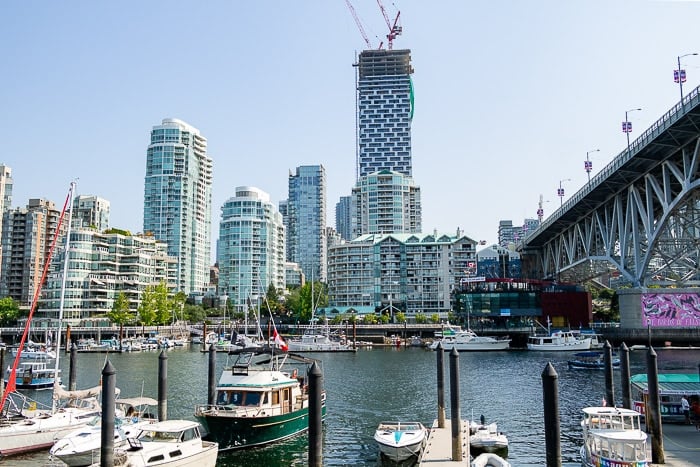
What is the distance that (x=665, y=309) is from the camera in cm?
9669

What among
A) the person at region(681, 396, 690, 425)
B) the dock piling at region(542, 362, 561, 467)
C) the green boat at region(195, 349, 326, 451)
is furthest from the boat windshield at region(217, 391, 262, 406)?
the person at region(681, 396, 690, 425)

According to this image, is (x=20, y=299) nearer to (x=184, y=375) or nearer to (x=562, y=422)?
(x=184, y=375)

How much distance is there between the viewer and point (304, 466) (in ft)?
96.2

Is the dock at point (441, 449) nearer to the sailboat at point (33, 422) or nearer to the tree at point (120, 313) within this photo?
the sailboat at point (33, 422)

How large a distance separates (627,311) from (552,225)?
36654mm

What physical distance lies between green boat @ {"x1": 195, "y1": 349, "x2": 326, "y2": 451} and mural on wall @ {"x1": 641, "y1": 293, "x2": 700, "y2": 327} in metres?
78.0

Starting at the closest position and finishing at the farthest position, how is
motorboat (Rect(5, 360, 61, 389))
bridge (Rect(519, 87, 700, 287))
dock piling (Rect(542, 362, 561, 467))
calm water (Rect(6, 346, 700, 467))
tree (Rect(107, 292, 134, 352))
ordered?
1. dock piling (Rect(542, 362, 561, 467))
2. calm water (Rect(6, 346, 700, 467))
3. motorboat (Rect(5, 360, 61, 389))
4. bridge (Rect(519, 87, 700, 287))
5. tree (Rect(107, 292, 134, 352))

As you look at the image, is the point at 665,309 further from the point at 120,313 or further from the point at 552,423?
the point at 120,313

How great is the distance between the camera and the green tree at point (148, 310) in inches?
5034

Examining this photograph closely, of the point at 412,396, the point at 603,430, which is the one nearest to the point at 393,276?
the point at 412,396

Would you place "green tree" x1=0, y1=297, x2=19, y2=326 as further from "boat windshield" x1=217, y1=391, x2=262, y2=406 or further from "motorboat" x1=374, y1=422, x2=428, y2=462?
"motorboat" x1=374, y1=422, x2=428, y2=462

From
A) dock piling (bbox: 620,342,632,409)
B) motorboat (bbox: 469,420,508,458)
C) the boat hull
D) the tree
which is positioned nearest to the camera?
motorboat (bbox: 469,420,508,458)

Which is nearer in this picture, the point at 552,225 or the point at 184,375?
the point at 184,375

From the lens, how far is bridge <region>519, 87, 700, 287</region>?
249ft
